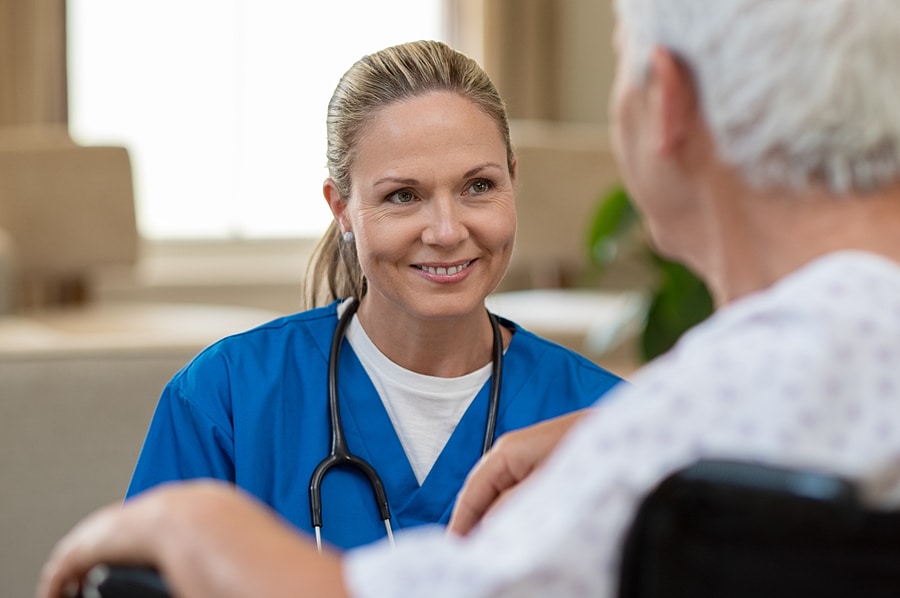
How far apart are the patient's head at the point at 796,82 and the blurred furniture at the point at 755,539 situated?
0.24m

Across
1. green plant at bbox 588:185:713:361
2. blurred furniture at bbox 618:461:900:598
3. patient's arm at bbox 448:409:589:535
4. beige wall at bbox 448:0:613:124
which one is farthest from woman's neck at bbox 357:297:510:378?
beige wall at bbox 448:0:613:124

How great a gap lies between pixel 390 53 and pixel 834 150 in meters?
0.99

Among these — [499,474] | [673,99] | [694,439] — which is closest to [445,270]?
[499,474]

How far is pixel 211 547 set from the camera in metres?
0.78

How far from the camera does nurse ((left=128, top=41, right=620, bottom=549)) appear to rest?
1.54 metres

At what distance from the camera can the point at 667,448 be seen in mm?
727

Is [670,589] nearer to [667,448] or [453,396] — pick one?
[667,448]

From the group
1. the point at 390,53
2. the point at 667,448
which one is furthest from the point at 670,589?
the point at 390,53

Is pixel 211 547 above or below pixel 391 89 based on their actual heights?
below

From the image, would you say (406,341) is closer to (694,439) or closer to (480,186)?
(480,186)

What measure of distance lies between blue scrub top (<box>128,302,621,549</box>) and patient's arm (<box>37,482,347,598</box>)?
635 mm

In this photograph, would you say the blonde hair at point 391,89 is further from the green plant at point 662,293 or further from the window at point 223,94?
the window at point 223,94

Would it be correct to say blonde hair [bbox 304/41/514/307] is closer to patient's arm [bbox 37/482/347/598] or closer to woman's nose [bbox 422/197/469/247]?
woman's nose [bbox 422/197/469/247]

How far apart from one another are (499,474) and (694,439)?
0.37 meters
